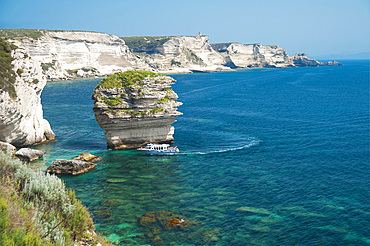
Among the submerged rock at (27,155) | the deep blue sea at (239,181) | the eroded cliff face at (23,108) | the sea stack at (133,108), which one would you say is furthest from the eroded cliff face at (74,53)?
the submerged rock at (27,155)

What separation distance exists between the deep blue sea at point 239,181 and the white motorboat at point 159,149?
49.0 inches

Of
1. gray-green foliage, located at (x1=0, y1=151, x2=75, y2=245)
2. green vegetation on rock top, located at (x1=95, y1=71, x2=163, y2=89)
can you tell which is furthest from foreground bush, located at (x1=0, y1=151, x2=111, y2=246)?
green vegetation on rock top, located at (x1=95, y1=71, x2=163, y2=89)

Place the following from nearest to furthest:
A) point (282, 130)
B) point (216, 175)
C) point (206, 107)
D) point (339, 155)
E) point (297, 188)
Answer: point (297, 188)
point (216, 175)
point (339, 155)
point (282, 130)
point (206, 107)

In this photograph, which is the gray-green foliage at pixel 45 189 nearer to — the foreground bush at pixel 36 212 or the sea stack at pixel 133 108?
the foreground bush at pixel 36 212

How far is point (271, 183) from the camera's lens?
3384 centimetres

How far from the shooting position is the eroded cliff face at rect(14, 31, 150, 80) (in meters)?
156

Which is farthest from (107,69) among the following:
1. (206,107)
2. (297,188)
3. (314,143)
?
(297,188)

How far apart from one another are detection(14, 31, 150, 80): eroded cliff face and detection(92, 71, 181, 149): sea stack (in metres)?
115

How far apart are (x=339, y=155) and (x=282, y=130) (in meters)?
15.7

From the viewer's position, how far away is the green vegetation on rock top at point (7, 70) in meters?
42.7

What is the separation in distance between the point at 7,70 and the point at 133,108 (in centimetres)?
1840

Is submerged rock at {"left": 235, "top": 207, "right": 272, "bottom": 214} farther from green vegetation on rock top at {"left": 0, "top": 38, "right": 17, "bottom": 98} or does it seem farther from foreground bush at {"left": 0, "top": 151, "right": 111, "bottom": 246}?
A: green vegetation on rock top at {"left": 0, "top": 38, "right": 17, "bottom": 98}

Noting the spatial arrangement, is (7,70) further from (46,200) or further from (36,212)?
(36,212)

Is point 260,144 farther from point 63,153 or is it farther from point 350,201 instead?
point 63,153
